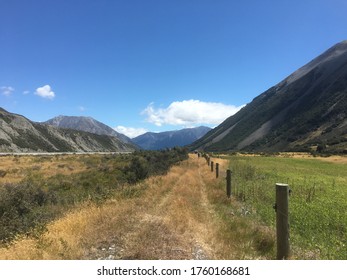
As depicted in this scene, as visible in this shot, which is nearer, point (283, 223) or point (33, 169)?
point (283, 223)

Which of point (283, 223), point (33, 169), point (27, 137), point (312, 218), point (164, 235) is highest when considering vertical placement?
point (27, 137)

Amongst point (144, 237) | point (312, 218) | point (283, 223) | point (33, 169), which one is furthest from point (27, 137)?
point (283, 223)

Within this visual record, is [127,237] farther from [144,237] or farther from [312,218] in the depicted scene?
[312,218]

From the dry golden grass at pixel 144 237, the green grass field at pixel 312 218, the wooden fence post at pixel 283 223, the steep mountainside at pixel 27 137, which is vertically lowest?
the green grass field at pixel 312 218

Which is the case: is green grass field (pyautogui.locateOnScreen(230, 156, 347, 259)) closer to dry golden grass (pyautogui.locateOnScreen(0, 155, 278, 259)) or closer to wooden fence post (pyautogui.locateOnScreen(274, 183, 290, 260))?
wooden fence post (pyautogui.locateOnScreen(274, 183, 290, 260))

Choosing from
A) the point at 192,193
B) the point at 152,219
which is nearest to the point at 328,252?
the point at 152,219

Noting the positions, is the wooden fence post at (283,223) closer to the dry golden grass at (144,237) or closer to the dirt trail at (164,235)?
the dry golden grass at (144,237)

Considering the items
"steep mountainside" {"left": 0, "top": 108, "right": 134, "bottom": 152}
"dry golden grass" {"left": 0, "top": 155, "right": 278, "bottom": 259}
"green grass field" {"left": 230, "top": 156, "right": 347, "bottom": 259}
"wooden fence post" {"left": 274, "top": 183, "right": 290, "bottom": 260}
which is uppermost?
"steep mountainside" {"left": 0, "top": 108, "right": 134, "bottom": 152}

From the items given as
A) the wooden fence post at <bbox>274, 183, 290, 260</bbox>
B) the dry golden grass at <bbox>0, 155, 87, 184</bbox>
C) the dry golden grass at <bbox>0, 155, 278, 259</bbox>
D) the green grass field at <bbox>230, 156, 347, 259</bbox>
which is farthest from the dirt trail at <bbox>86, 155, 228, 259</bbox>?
the dry golden grass at <bbox>0, 155, 87, 184</bbox>

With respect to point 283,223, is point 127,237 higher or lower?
lower

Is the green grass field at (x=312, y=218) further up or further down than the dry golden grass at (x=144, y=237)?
further down

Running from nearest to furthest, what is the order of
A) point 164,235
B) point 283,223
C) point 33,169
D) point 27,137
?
1. point 283,223
2. point 164,235
3. point 33,169
4. point 27,137

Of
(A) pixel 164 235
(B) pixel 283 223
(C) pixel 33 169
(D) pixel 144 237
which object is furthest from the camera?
(C) pixel 33 169

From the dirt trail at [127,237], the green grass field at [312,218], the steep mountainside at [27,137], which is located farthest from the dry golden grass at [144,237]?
the steep mountainside at [27,137]
